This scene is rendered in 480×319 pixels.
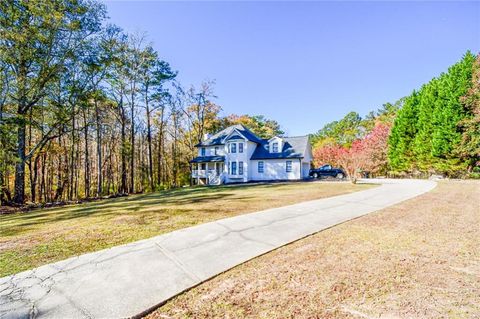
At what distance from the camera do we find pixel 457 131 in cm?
2080

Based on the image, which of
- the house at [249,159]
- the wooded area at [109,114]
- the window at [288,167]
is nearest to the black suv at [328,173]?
the house at [249,159]

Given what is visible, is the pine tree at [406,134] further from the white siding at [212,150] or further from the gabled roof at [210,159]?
the gabled roof at [210,159]

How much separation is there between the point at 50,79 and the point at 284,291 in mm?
18764

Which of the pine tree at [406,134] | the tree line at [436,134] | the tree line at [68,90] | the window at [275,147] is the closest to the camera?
the tree line at [68,90]

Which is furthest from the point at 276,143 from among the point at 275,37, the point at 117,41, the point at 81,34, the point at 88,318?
the point at 88,318

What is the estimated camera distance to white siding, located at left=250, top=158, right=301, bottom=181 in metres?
25.1

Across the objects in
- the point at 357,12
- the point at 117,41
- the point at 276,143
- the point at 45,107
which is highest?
the point at 117,41

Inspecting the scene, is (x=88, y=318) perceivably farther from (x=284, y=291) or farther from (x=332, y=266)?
(x=332, y=266)

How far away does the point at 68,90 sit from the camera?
52.3 feet

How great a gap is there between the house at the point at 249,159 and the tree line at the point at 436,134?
5.31 meters

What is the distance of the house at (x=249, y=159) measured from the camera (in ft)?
83.4

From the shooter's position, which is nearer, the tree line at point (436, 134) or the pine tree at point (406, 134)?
the tree line at point (436, 134)

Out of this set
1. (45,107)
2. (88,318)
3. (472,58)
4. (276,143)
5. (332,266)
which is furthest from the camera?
(276,143)

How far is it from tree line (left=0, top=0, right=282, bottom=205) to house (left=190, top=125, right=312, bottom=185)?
21.5 feet
